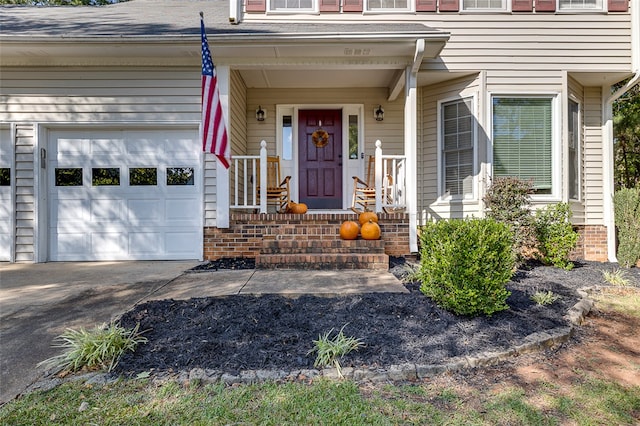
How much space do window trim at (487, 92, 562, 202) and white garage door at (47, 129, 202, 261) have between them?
4646 mm

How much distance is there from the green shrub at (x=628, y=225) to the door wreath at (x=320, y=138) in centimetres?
481

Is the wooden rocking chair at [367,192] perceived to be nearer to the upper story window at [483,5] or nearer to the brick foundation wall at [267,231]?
the brick foundation wall at [267,231]

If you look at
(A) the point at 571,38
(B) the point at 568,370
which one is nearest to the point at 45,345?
(B) the point at 568,370

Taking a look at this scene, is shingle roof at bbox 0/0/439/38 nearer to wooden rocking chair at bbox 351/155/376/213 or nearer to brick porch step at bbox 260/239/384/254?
wooden rocking chair at bbox 351/155/376/213

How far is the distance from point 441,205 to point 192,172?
420cm

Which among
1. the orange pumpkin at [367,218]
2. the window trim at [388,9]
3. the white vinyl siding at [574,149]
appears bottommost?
the orange pumpkin at [367,218]

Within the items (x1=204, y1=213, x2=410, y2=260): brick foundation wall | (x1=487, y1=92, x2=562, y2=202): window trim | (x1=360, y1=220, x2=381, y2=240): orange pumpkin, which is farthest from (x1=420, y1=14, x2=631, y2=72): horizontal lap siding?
(x1=360, y1=220, x2=381, y2=240): orange pumpkin

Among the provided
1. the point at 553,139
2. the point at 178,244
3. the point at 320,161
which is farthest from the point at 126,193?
the point at 553,139

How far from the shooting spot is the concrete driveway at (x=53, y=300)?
210cm

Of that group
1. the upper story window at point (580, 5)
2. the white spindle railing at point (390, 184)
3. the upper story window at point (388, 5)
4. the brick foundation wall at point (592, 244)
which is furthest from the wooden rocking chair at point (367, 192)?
the upper story window at point (580, 5)

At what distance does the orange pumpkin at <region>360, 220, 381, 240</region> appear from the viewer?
4.68 metres

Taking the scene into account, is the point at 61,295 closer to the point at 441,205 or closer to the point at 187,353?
the point at 187,353

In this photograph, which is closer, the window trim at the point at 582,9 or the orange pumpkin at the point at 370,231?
the orange pumpkin at the point at 370,231

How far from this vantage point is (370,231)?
4.68 metres
